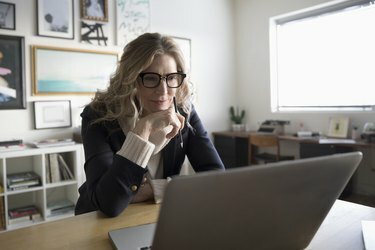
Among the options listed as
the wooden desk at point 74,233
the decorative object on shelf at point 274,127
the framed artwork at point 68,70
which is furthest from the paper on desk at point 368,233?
the decorative object on shelf at point 274,127

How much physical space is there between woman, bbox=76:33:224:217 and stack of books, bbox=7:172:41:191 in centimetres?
166

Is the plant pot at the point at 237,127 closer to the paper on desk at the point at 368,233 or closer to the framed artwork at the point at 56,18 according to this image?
the framed artwork at the point at 56,18

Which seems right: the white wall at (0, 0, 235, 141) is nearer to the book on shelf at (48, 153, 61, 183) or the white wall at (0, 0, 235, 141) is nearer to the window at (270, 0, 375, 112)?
the book on shelf at (48, 153, 61, 183)

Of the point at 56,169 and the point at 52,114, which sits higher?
the point at 52,114

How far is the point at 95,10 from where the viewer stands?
327cm

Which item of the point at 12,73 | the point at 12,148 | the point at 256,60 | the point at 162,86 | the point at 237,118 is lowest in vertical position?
the point at 12,148

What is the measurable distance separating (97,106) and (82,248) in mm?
678

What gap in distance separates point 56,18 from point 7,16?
1.39 ft

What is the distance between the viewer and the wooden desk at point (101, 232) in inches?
30.1

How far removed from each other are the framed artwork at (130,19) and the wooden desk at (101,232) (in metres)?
2.81

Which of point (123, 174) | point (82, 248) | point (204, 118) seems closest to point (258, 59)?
point (204, 118)

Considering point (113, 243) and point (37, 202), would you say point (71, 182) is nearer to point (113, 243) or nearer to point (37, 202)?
point (37, 202)

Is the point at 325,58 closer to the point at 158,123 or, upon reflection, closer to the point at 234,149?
the point at 234,149

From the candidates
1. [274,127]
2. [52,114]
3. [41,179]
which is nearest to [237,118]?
[274,127]
